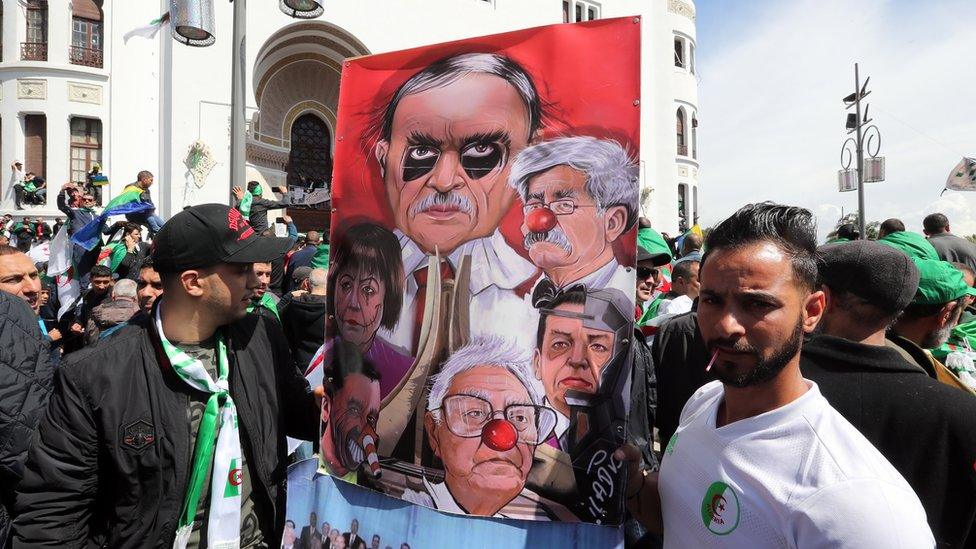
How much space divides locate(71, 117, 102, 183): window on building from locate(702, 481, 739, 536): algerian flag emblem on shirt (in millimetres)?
20948

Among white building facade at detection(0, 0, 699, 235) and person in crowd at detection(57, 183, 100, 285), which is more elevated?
white building facade at detection(0, 0, 699, 235)

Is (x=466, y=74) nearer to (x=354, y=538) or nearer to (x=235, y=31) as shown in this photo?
(x=354, y=538)

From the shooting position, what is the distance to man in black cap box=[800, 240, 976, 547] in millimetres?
1604

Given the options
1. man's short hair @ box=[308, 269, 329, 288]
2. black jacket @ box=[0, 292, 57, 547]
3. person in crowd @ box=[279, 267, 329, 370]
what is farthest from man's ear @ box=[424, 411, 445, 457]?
man's short hair @ box=[308, 269, 329, 288]

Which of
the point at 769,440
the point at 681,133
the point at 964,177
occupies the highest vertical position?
the point at 681,133

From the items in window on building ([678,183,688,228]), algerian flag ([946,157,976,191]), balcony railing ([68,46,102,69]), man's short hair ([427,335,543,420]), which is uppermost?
balcony railing ([68,46,102,69])

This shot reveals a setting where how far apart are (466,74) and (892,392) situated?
1.62 m

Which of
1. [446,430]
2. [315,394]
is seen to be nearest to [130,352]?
[315,394]

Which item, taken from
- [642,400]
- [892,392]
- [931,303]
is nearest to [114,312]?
[642,400]

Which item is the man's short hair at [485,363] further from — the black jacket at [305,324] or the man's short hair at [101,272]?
the man's short hair at [101,272]

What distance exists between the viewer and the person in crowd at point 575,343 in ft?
6.26

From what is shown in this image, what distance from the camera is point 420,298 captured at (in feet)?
7.23

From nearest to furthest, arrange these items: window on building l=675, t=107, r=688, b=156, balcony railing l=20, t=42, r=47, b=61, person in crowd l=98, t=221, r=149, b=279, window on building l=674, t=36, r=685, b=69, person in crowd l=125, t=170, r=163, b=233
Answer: person in crowd l=98, t=221, r=149, b=279, person in crowd l=125, t=170, r=163, b=233, balcony railing l=20, t=42, r=47, b=61, window on building l=675, t=107, r=688, b=156, window on building l=674, t=36, r=685, b=69

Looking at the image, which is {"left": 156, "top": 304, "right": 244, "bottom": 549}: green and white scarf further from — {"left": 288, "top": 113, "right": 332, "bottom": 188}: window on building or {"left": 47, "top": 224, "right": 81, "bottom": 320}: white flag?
{"left": 288, "top": 113, "right": 332, "bottom": 188}: window on building
